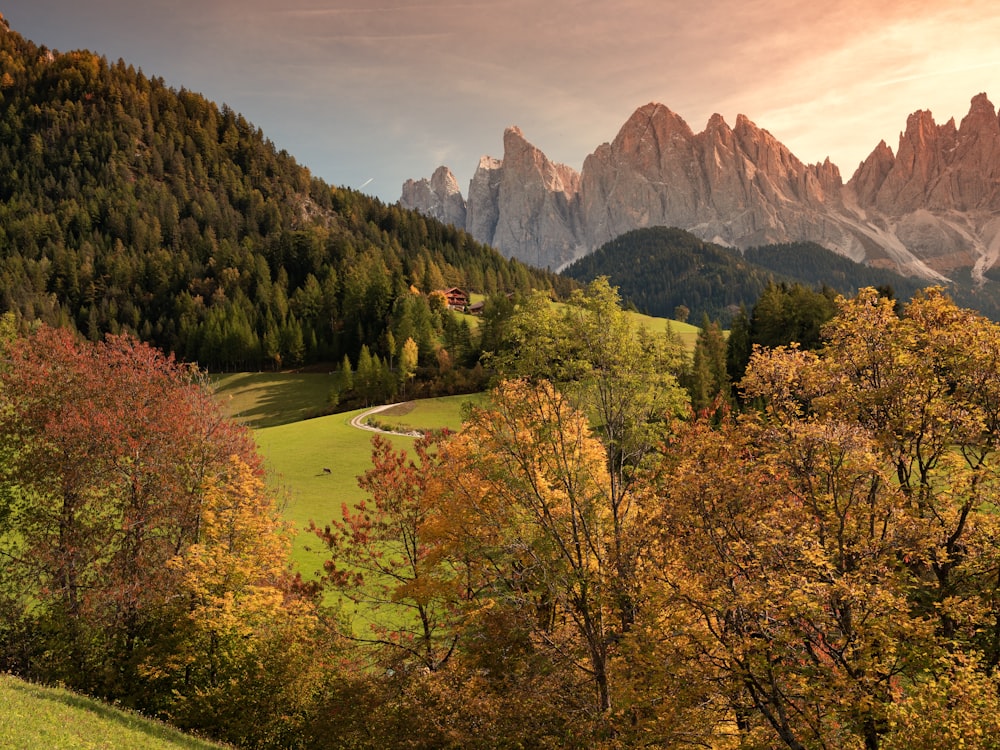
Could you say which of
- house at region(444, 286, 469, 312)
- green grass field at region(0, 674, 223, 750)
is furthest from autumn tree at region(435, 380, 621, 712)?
house at region(444, 286, 469, 312)

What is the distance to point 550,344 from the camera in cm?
2108

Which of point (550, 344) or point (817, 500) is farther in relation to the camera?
point (550, 344)

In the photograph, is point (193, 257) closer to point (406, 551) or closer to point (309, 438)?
point (309, 438)

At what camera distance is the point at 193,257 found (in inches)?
6250

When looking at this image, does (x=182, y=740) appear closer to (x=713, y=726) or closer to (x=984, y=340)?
(x=713, y=726)

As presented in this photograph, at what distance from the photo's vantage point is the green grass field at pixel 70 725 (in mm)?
13070

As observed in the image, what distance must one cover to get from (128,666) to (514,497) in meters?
16.9

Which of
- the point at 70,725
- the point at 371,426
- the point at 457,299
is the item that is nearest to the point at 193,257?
the point at 457,299

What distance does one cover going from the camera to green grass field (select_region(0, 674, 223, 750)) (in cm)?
1307

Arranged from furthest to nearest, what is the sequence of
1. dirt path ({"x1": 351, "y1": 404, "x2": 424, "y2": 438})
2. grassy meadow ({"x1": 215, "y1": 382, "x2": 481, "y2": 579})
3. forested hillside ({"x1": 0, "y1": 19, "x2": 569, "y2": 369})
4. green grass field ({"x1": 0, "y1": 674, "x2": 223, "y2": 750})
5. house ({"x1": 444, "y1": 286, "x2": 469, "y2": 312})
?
1. house ({"x1": 444, "y1": 286, "x2": 469, "y2": 312})
2. forested hillside ({"x1": 0, "y1": 19, "x2": 569, "y2": 369})
3. dirt path ({"x1": 351, "y1": 404, "x2": 424, "y2": 438})
4. grassy meadow ({"x1": 215, "y1": 382, "x2": 481, "y2": 579})
5. green grass field ({"x1": 0, "y1": 674, "x2": 223, "y2": 750})

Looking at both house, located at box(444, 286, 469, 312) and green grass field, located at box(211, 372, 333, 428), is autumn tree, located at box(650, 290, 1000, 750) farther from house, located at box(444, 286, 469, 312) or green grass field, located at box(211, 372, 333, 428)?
Result: house, located at box(444, 286, 469, 312)

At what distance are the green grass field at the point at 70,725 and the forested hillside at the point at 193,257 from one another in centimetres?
8370

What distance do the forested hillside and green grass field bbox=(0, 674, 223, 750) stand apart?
83699mm

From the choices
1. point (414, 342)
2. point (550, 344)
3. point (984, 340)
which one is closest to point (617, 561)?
point (550, 344)
